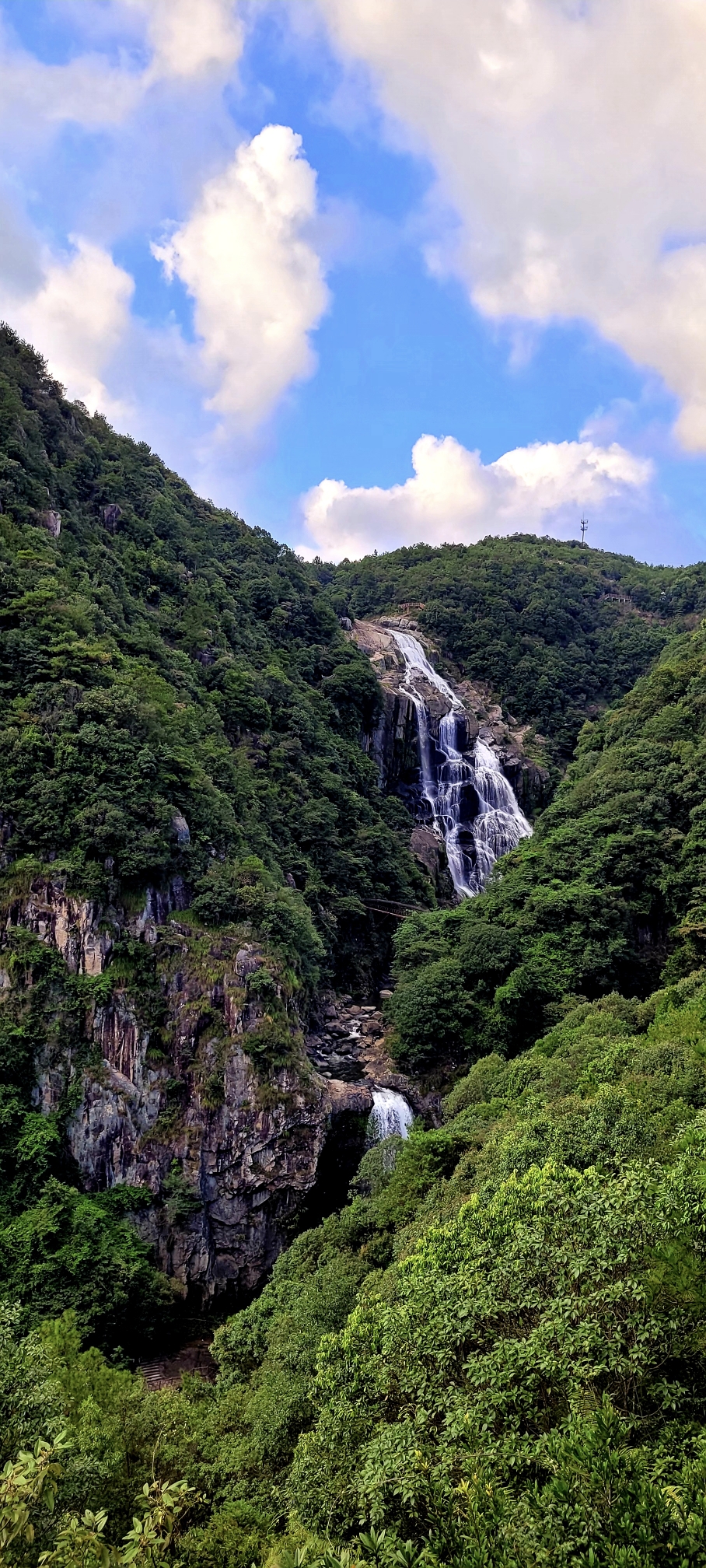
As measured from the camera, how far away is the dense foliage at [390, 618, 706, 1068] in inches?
1024

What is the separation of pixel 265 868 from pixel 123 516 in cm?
2369

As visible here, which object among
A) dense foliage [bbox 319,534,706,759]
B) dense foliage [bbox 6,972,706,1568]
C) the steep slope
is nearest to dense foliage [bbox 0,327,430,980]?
the steep slope

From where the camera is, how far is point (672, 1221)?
26.0 ft

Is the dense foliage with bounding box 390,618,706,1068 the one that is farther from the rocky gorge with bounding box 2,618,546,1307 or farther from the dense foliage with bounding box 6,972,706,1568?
the dense foliage with bounding box 6,972,706,1568

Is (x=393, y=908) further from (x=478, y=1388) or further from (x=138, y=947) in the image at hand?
(x=478, y=1388)

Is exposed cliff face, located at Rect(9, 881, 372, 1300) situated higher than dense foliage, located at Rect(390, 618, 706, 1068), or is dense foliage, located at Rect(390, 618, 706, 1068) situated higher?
dense foliage, located at Rect(390, 618, 706, 1068)

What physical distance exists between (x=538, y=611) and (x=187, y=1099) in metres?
54.6

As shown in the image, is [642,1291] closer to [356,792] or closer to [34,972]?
[34,972]

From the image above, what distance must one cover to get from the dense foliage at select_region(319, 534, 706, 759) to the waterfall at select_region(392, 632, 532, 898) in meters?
9.82

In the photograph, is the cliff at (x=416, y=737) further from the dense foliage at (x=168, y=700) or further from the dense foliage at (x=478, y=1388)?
the dense foliage at (x=478, y=1388)

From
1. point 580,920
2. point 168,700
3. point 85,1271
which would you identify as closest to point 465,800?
point 580,920

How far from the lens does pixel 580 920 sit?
27.4 m

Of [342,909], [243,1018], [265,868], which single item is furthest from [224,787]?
[243,1018]

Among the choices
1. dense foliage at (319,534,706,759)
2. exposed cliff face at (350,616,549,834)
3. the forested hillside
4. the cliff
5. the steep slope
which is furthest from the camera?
dense foliage at (319,534,706,759)
